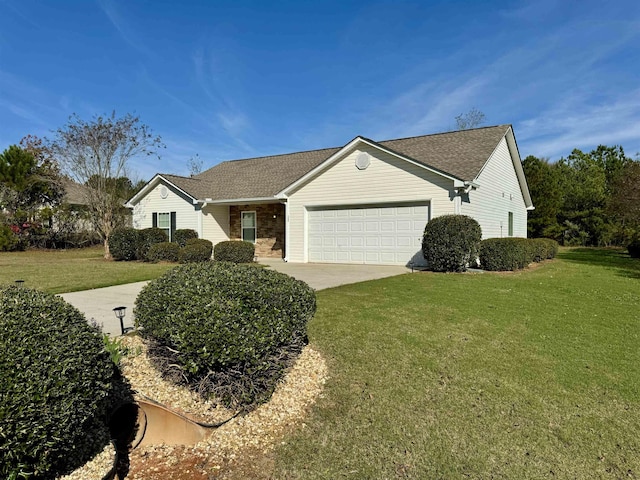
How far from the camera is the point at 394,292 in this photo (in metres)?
8.22

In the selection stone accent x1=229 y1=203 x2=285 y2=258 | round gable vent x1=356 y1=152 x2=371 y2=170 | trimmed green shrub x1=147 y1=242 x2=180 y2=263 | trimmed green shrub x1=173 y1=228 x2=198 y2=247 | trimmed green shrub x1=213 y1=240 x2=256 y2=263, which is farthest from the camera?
stone accent x1=229 y1=203 x2=285 y2=258

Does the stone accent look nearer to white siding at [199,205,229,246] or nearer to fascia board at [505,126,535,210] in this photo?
white siding at [199,205,229,246]

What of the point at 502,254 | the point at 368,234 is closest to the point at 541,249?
the point at 502,254

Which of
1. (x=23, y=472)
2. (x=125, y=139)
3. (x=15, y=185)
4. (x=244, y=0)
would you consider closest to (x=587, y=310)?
(x=23, y=472)

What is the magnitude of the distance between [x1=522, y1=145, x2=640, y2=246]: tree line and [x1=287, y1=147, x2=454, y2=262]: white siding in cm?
1472

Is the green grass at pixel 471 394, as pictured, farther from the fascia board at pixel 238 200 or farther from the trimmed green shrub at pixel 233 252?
the fascia board at pixel 238 200

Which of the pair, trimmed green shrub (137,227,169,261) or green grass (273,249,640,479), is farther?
trimmed green shrub (137,227,169,261)

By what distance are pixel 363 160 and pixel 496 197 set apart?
613 centimetres

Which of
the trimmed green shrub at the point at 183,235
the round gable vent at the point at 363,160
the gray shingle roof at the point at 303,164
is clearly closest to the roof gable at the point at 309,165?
the gray shingle roof at the point at 303,164

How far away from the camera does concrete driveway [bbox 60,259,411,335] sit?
6.15 m

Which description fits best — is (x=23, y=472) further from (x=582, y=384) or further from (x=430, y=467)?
(x=582, y=384)

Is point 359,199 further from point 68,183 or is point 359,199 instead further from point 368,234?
point 68,183

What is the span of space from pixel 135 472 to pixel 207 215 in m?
17.1

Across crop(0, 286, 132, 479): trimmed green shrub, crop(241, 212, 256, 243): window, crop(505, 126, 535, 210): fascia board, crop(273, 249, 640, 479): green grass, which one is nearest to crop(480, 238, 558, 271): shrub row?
crop(273, 249, 640, 479): green grass
